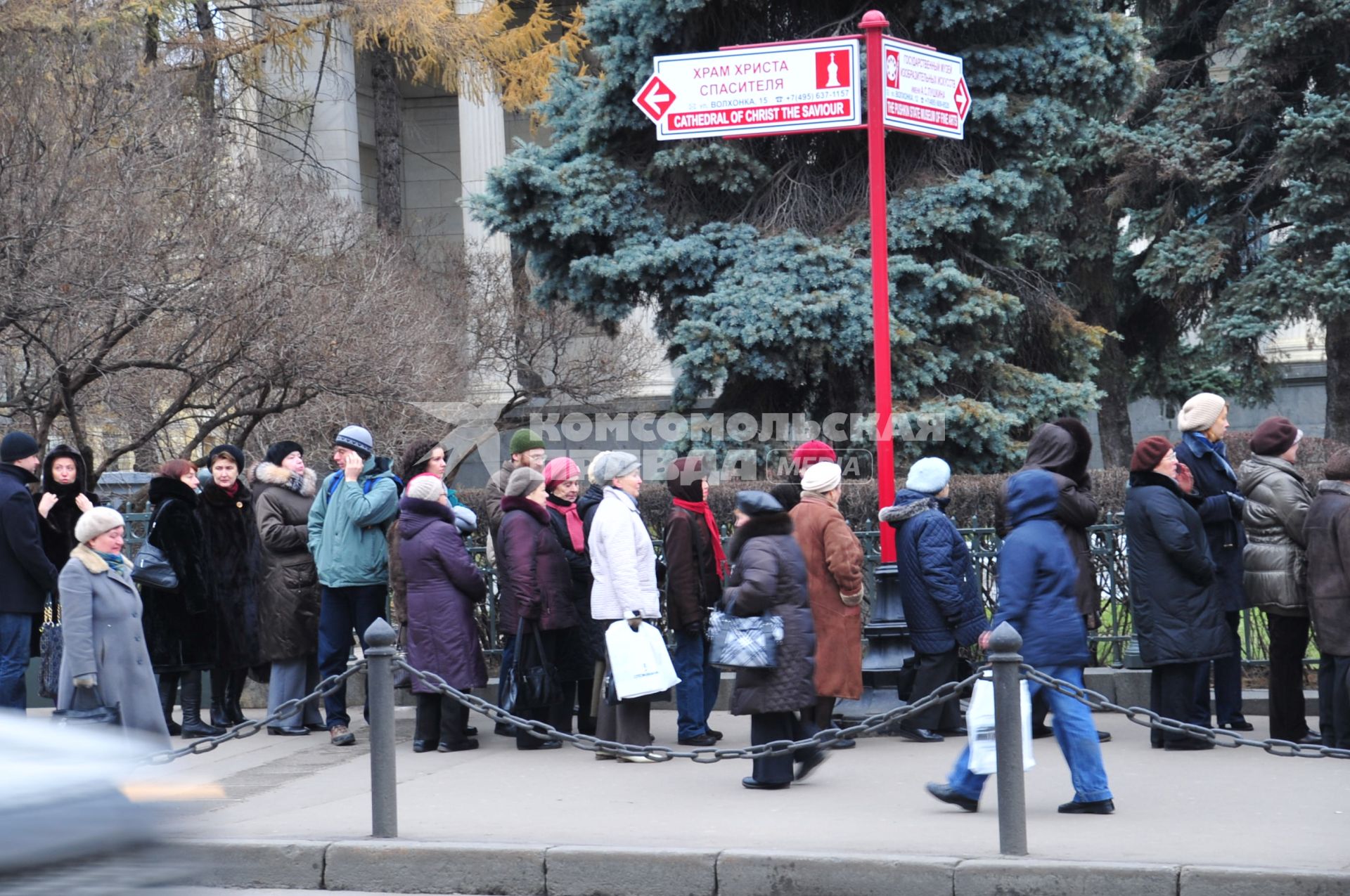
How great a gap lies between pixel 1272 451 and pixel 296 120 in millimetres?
23507

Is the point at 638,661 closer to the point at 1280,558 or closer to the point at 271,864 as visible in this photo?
the point at 271,864

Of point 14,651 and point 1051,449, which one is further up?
point 1051,449

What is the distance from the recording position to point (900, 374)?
1470cm

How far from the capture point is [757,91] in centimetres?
965

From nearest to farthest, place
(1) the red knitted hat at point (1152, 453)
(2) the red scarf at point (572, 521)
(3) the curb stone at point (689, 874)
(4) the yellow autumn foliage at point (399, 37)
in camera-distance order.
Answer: (3) the curb stone at point (689, 874) < (1) the red knitted hat at point (1152, 453) < (2) the red scarf at point (572, 521) < (4) the yellow autumn foliage at point (399, 37)

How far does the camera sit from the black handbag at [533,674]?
8.81 m

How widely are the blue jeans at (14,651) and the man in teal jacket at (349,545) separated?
180 cm

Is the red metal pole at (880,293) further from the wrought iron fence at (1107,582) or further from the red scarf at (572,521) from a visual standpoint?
the red scarf at (572,521)

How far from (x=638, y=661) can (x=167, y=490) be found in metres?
3.52

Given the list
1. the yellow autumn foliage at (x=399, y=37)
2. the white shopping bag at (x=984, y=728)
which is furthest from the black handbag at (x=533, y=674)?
the yellow autumn foliage at (x=399, y=37)

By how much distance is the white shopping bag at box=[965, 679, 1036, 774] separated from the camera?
6.43 m

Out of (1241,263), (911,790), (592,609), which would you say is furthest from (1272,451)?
(1241,263)

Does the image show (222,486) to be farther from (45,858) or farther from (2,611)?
(45,858)

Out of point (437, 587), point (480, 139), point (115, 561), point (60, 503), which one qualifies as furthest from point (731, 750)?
point (480, 139)
